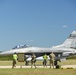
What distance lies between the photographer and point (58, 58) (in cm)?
4812

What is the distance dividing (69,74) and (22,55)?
26.9 metres

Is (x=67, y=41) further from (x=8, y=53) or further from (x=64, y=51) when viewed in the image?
(x=8, y=53)

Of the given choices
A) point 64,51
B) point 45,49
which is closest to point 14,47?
point 45,49

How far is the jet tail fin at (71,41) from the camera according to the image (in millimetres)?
60491

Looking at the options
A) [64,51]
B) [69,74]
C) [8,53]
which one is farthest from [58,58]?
[69,74]

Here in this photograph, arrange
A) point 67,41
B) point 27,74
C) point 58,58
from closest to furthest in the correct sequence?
point 27,74 → point 58,58 → point 67,41

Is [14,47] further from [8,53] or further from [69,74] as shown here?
[69,74]

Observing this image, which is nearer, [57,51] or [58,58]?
[58,58]

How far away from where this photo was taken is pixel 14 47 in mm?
52812

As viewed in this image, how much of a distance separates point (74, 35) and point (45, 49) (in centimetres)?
1201

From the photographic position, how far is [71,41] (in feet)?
203

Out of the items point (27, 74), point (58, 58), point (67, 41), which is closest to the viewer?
point (27, 74)

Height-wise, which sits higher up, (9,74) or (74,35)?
(74,35)

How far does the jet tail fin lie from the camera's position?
60491 millimetres
